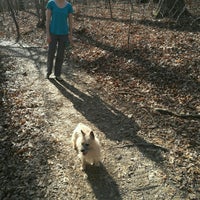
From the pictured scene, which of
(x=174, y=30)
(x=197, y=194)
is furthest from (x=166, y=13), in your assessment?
(x=197, y=194)

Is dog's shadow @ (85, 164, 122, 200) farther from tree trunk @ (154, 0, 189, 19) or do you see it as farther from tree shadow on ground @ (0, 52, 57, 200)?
tree trunk @ (154, 0, 189, 19)

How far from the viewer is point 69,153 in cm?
558

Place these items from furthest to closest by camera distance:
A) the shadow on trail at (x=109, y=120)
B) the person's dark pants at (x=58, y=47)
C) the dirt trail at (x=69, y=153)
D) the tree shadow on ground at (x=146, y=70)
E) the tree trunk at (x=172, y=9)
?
the tree trunk at (x=172, y=9) → the person's dark pants at (x=58, y=47) → the tree shadow on ground at (x=146, y=70) → the shadow on trail at (x=109, y=120) → the dirt trail at (x=69, y=153)

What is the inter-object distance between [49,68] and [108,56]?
93.3 inches

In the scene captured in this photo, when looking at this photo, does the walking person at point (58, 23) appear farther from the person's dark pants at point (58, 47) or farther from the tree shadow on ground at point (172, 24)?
the tree shadow on ground at point (172, 24)

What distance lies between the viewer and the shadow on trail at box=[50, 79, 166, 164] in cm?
561

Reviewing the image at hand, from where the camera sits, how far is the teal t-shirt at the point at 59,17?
7.46 m

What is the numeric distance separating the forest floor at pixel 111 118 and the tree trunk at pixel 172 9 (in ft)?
5.19

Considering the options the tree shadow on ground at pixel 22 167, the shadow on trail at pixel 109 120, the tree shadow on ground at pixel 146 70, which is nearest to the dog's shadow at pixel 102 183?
the tree shadow on ground at pixel 22 167

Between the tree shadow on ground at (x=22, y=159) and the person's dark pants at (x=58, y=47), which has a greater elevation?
the person's dark pants at (x=58, y=47)

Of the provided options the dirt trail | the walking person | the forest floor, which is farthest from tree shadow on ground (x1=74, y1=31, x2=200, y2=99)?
the walking person

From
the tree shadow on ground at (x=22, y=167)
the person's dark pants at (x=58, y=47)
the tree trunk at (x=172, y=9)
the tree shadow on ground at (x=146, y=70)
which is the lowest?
the tree shadow on ground at (x=22, y=167)

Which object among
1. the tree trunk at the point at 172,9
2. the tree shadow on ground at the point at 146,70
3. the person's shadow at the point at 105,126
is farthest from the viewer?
the tree trunk at the point at 172,9

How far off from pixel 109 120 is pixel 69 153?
1.48m
